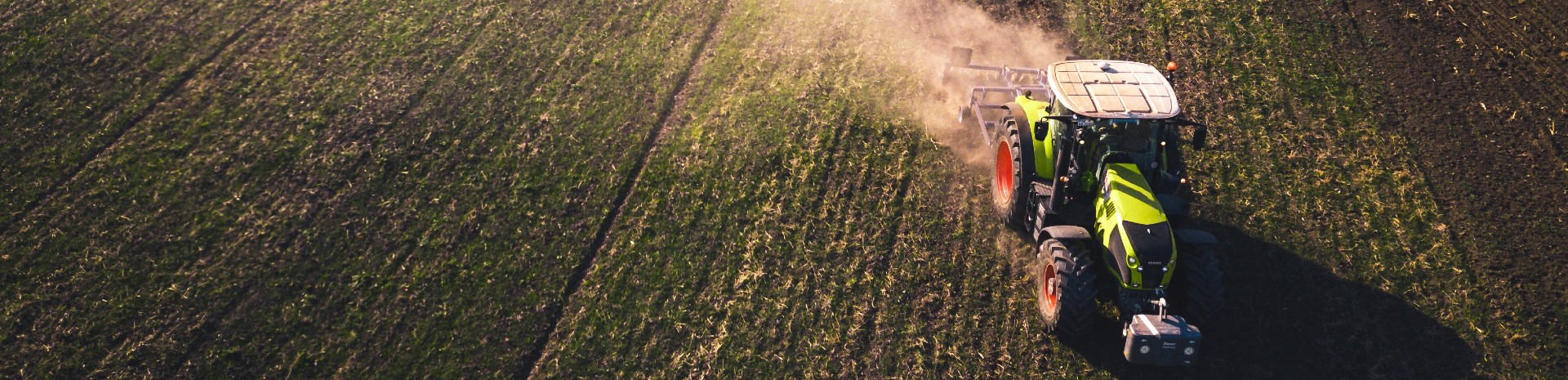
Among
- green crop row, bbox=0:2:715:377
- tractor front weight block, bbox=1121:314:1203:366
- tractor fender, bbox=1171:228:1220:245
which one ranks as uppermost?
tractor fender, bbox=1171:228:1220:245

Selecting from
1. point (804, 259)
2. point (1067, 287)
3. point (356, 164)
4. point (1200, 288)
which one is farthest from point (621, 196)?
point (1200, 288)

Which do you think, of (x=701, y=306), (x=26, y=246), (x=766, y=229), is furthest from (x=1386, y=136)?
(x=26, y=246)

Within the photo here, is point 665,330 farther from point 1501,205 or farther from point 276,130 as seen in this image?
point 1501,205

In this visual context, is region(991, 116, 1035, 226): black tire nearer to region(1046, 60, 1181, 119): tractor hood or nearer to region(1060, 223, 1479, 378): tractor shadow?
region(1046, 60, 1181, 119): tractor hood

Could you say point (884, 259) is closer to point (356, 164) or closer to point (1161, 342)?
point (1161, 342)

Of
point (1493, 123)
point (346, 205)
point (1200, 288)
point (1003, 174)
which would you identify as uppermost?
point (1200, 288)

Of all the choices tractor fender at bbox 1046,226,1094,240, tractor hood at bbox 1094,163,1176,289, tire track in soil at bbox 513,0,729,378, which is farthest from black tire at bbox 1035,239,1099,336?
tire track in soil at bbox 513,0,729,378
